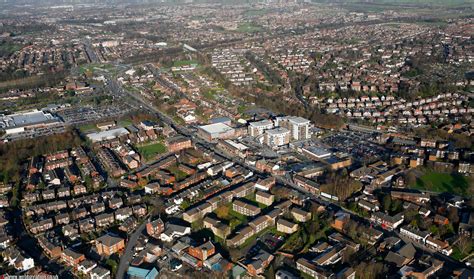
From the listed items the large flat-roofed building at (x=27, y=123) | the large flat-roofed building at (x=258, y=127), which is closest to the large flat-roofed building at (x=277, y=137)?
the large flat-roofed building at (x=258, y=127)

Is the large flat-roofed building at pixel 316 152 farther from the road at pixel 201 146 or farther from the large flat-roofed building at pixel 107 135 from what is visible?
the large flat-roofed building at pixel 107 135

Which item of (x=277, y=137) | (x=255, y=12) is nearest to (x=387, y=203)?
(x=277, y=137)

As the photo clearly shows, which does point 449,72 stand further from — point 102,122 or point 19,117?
point 19,117

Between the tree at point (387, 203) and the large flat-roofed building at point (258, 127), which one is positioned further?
the large flat-roofed building at point (258, 127)

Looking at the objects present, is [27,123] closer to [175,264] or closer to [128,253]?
[128,253]

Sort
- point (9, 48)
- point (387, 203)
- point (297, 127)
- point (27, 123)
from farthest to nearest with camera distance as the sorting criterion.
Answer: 1. point (9, 48)
2. point (27, 123)
3. point (297, 127)
4. point (387, 203)

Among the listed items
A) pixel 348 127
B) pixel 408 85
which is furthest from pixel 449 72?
pixel 348 127
